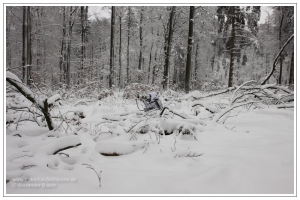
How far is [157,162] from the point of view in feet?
6.08

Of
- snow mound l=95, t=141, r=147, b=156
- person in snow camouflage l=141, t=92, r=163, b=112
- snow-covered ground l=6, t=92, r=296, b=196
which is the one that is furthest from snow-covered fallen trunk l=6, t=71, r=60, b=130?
person in snow camouflage l=141, t=92, r=163, b=112

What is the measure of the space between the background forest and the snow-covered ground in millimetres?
4013

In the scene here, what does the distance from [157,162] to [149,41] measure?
15.5 meters

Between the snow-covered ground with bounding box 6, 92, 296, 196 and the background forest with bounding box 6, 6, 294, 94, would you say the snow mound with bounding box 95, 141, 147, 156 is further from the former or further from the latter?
the background forest with bounding box 6, 6, 294, 94

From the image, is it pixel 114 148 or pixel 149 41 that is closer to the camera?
pixel 114 148

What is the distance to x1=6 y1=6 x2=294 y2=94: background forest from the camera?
8.87 m

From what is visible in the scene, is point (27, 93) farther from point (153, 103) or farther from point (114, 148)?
point (153, 103)

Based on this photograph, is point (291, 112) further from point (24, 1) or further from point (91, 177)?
point (24, 1)

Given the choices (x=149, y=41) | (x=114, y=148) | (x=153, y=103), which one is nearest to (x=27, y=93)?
(x=114, y=148)

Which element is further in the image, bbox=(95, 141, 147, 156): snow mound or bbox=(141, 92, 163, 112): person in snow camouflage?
bbox=(141, 92, 163, 112): person in snow camouflage

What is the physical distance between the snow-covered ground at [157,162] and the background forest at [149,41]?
4.01 metres

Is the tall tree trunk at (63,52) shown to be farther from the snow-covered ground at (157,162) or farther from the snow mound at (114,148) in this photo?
the snow mound at (114,148)

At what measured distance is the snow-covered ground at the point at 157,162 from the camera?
1.50m

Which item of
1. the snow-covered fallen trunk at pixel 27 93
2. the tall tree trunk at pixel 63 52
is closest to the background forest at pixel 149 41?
the tall tree trunk at pixel 63 52
